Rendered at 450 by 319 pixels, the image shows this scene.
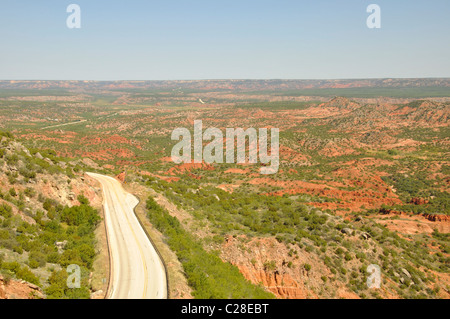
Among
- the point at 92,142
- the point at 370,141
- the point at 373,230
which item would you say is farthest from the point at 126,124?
the point at 373,230

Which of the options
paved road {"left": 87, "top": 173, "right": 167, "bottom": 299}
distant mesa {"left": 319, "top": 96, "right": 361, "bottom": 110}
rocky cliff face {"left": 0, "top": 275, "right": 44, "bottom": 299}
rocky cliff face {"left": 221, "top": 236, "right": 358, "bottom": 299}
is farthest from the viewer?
distant mesa {"left": 319, "top": 96, "right": 361, "bottom": 110}

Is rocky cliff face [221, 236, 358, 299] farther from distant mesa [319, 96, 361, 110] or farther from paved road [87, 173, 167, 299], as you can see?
distant mesa [319, 96, 361, 110]

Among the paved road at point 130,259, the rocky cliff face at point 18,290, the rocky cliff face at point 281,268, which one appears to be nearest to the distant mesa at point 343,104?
the rocky cliff face at point 281,268

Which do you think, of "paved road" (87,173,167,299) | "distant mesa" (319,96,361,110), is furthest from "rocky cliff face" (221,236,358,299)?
"distant mesa" (319,96,361,110)

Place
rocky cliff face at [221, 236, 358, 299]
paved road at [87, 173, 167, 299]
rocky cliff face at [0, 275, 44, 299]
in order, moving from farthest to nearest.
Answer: rocky cliff face at [221, 236, 358, 299] → paved road at [87, 173, 167, 299] → rocky cliff face at [0, 275, 44, 299]

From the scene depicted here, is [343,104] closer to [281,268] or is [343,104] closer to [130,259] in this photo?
[281,268]

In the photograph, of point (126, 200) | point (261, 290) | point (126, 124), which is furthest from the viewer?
point (126, 124)

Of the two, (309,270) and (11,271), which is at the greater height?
(11,271)
